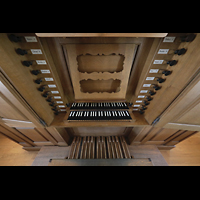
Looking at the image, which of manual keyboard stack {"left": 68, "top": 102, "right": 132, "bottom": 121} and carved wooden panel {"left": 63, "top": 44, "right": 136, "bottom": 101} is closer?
carved wooden panel {"left": 63, "top": 44, "right": 136, "bottom": 101}

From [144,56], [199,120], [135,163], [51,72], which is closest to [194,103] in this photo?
[199,120]

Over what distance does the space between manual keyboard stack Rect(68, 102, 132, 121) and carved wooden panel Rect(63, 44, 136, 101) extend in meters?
0.16

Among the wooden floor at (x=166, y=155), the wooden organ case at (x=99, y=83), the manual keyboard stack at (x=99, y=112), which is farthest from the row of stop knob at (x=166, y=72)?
the wooden floor at (x=166, y=155)

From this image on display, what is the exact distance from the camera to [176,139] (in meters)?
2.23

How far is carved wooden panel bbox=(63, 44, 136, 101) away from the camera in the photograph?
126cm

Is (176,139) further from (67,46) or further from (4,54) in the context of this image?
(4,54)

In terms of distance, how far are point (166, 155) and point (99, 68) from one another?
3.36m

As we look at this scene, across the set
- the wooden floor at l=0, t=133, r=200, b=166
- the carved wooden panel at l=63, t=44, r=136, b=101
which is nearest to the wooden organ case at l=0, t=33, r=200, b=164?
the carved wooden panel at l=63, t=44, r=136, b=101

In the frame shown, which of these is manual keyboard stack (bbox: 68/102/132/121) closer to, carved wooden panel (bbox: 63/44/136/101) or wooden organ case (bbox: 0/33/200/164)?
wooden organ case (bbox: 0/33/200/164)

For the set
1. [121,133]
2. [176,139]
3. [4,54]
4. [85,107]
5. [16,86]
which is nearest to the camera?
[4,54]

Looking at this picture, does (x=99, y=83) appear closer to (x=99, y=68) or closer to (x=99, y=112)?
(x=99, y=68)

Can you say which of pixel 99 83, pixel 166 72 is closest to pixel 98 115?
pixel 99 83

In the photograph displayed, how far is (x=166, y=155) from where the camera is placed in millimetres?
2594

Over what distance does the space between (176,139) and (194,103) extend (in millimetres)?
1743
